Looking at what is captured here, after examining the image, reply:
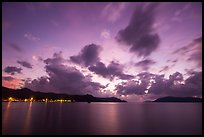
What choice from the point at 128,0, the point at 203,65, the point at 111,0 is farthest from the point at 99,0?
the point at 203,65

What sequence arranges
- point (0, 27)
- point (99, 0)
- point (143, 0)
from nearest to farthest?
point (0, 27), point (143, 0), point (99, 0)

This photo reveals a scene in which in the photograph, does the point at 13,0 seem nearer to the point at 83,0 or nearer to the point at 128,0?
the point at 83,0

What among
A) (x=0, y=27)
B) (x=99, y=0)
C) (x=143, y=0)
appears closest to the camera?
(x=0, y=27)

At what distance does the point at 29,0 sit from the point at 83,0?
9.87 ft

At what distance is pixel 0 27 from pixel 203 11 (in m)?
11.3

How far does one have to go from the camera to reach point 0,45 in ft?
31.7

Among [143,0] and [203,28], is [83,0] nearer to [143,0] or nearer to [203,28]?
[143,0]

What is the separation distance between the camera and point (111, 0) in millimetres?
10453

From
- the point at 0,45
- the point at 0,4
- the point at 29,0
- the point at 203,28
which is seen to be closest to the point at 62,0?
the point at 29,0

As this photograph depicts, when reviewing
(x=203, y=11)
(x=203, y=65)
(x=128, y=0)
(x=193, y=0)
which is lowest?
(x=203, y=65)

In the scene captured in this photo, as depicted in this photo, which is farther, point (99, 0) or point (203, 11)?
point (99, 0)

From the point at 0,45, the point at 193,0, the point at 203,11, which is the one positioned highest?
the point at 193,0

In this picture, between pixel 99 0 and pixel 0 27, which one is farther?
pixel 99 0

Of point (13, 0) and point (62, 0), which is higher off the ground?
point (13, 0)
